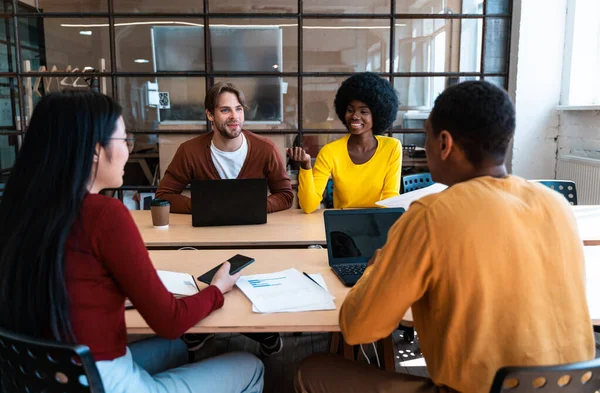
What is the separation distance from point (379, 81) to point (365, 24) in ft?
3.47

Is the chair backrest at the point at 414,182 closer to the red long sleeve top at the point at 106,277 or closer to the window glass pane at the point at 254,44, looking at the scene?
the window glass pane at the point at 254,44

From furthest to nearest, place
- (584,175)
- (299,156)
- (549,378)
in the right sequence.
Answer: (584,175) < (299,156) < (549,378)

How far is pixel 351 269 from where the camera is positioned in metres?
1.78

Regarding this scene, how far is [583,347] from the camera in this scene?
107cm

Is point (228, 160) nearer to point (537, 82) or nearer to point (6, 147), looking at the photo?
point (6, 147)

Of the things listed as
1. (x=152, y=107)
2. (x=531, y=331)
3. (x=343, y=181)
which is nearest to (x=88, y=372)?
(x=531, y=331)

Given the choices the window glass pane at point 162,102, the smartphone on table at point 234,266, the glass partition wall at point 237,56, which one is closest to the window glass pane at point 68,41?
the glass partition wall at point 237,56

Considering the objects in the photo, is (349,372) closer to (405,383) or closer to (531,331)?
(405,383)

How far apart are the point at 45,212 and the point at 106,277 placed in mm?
198

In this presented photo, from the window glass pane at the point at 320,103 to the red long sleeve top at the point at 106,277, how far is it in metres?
3.01

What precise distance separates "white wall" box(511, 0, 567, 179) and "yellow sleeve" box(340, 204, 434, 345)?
340 cm

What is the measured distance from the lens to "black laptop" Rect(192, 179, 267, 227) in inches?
92.7

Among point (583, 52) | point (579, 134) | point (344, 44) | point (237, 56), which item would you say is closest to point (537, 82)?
point (583, 52)

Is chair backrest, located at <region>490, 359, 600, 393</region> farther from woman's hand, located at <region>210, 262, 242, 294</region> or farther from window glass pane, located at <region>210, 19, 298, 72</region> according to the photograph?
window glass pane, located at <region>210, 19, 298, 72</region>
